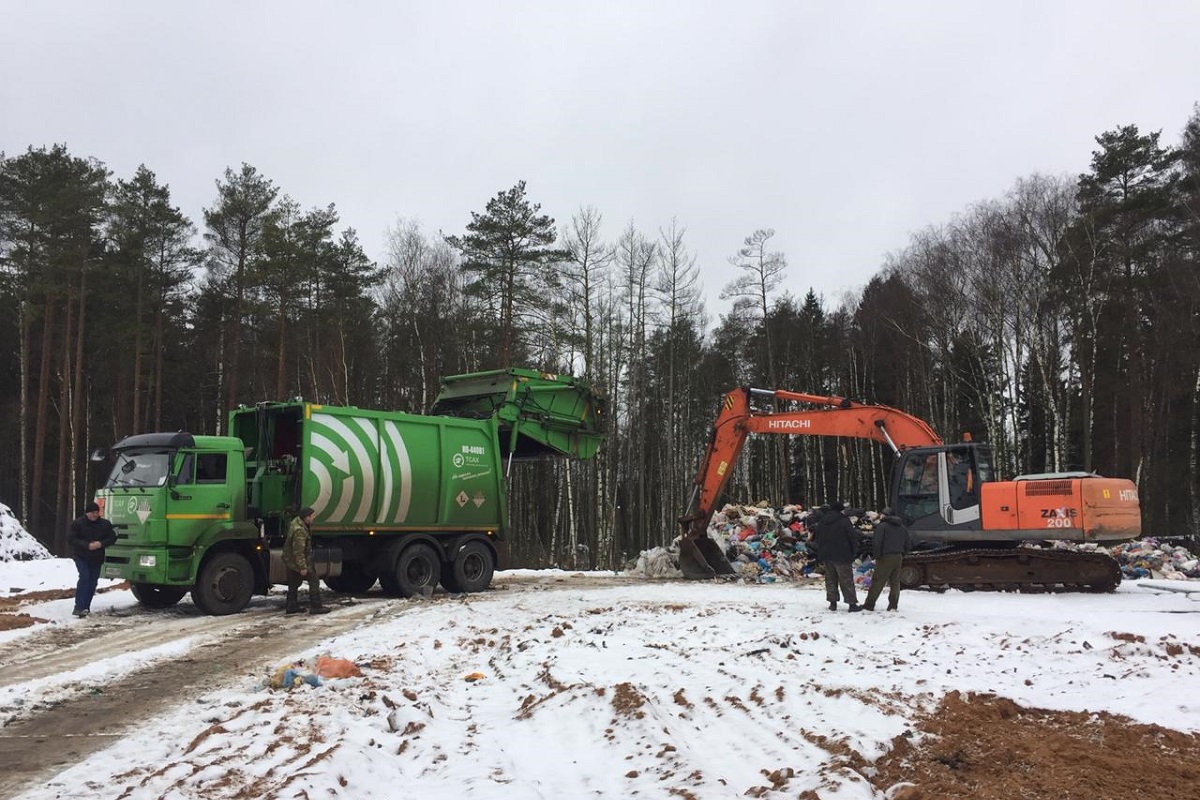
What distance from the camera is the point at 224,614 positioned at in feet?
39.4

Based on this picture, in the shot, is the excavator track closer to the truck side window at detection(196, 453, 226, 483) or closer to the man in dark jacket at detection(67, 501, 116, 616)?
the truck side window at detection(196, 453, 226, 483)

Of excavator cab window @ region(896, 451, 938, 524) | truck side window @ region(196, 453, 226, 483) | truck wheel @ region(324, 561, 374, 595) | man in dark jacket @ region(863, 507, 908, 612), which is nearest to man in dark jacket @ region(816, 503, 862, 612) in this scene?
man in dark jacket @ region(863, 507, 908, 612)

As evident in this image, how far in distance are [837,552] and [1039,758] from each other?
6498 millimetres

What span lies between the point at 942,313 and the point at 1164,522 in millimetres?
11519

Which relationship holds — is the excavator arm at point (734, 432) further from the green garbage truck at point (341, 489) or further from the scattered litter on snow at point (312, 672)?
the scattered litter on snow at point (312, 672)

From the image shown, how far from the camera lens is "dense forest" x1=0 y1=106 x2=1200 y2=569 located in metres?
26.0

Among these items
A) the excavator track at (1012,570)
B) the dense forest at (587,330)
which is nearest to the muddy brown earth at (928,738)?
the excavator track at (1012,570)

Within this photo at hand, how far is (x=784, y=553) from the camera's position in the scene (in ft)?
63.5

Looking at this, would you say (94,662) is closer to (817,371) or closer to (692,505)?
(692,505)

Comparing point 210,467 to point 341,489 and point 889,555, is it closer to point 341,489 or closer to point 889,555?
point 341,489

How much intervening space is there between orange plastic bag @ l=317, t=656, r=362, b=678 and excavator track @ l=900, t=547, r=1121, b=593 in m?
8.71

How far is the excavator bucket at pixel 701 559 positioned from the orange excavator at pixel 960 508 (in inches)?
0.8

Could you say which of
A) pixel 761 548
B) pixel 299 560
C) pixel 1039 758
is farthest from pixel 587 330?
pixel 1039 758

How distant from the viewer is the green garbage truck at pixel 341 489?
11.8 m
